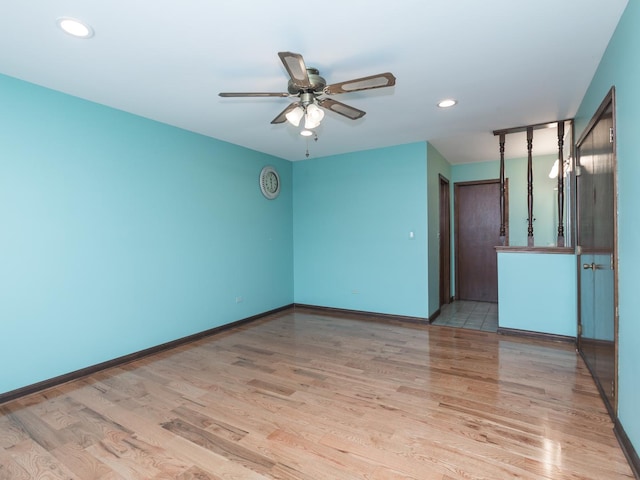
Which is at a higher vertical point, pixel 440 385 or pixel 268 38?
pixel 268 38

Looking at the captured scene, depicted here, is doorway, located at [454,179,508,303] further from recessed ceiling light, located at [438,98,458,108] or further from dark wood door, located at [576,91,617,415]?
recessed ceiling light, located at [438,98,458,108]

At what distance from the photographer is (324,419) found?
2.20 meters

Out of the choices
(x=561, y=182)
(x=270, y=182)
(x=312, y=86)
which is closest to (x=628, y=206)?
(x=312, y=86)

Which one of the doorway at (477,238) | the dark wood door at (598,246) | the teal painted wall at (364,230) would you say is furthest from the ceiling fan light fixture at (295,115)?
the doorway at (477,238)

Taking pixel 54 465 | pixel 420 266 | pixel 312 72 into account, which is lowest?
pixel 54 465

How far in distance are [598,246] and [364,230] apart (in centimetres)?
279

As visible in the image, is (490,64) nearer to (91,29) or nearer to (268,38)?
(268,38)

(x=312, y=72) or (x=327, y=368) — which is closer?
(x=312, y=72)

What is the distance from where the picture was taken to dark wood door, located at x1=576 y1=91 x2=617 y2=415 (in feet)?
7.00

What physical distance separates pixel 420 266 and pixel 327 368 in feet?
6.73

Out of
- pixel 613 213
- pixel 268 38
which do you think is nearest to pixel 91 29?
pixel 268 38

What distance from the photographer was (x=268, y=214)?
5.00 meters

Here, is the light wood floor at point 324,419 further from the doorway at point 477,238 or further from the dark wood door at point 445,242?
the doorway at point 477,238

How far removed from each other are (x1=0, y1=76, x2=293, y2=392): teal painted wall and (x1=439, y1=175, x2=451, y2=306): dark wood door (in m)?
3.06
